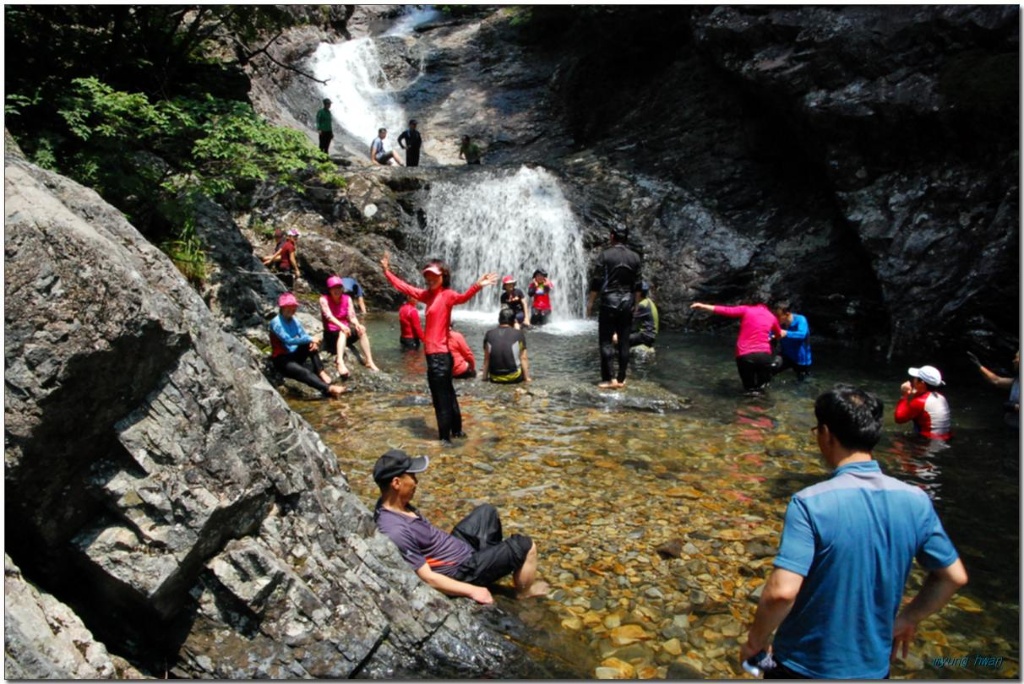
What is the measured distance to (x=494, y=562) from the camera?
5.63m

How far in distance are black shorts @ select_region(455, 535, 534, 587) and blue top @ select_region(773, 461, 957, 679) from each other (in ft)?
9.21

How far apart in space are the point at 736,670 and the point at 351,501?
9.66ft

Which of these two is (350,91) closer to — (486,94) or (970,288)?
(486,94)

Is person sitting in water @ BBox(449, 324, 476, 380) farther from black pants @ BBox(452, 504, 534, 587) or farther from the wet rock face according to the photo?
the wet rock face

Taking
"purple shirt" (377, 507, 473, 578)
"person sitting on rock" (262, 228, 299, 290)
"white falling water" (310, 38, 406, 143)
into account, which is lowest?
"purple shirt" (377, 507, 473, 578)

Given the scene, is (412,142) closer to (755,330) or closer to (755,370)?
(755,330)

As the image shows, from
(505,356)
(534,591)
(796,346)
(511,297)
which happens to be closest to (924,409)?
(796,346)

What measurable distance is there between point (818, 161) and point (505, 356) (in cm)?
1305

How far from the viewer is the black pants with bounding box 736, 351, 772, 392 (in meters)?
12.1

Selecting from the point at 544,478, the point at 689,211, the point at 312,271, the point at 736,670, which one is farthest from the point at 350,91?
the point at 736,670

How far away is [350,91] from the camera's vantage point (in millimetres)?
34656

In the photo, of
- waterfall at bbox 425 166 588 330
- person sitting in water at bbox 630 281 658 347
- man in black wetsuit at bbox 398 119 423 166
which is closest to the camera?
person sitting in water at bbox 630 281 658 347

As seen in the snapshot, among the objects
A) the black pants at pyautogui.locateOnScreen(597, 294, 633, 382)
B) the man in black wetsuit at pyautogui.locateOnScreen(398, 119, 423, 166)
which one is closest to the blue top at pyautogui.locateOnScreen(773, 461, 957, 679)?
the black pants at pyautogui.locateOnScreen(597, 294, 633, 382)

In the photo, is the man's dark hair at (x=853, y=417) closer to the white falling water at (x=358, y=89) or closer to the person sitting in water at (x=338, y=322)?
the person sitting in water at (x=338, y=322)
